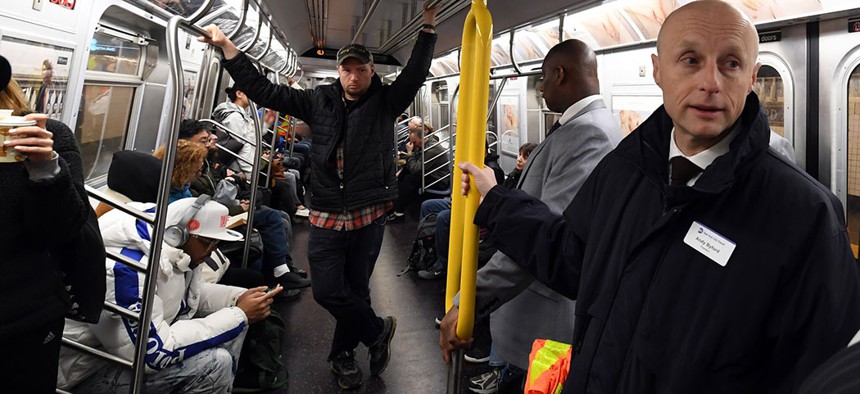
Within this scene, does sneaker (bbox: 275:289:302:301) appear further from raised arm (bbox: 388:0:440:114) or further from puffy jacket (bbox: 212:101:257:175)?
raised arm (bbox: 388:0:440:114)

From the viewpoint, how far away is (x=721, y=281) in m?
0.94

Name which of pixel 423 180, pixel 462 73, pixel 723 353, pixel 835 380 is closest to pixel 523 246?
pixel 462 73

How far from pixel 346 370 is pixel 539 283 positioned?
1.58 m

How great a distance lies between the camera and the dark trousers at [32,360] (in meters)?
1.48

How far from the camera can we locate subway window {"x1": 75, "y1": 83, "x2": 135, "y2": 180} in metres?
4.12

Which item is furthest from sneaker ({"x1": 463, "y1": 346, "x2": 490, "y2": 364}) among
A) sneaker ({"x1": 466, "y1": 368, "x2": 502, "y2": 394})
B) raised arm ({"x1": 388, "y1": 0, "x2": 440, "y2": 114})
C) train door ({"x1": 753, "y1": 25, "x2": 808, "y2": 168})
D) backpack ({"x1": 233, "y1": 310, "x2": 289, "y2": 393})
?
train door ({"x1": 753, "y1": 25, "x2": 808, "y2": 168})

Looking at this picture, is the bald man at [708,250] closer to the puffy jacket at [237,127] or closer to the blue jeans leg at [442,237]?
the blue jeans leg at [442,237]

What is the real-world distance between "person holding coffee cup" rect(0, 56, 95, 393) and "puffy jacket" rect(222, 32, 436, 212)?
4.31 ft

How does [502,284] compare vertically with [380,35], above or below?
below

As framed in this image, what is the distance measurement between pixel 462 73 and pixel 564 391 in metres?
0.89

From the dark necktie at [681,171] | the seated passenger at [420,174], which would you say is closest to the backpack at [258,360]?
the dark necktie at [681,171]

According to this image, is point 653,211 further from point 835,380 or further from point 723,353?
point 835,380

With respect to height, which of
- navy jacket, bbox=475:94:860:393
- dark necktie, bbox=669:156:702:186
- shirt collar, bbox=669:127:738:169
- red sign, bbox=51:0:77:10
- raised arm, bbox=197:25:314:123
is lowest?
navy jacket, bbox=475:94:860:393

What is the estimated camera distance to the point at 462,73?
153 cm
